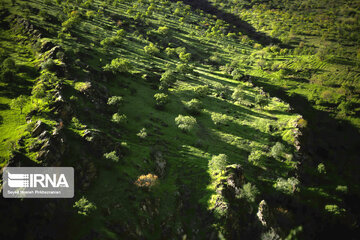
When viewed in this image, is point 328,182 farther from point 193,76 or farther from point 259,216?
point 193,76

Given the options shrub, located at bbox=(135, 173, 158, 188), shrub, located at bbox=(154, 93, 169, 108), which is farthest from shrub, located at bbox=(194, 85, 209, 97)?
shrub, located at bbox=(135, 173, 158, 188)

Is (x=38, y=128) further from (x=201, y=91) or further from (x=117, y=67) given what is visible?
(x=201, y=91)

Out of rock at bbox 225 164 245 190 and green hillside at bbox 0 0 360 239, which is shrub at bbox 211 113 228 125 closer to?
green hillside at bbox 0 0 360 239

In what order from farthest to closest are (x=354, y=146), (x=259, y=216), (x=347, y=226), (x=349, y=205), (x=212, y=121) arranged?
1. (x=354, y=146)
2. (x=212, y=121)
3. (x=349, y=205)
4. (x=347, y=226)
5. (x=259, y=216)

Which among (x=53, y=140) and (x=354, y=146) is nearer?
(x=53, y=140)

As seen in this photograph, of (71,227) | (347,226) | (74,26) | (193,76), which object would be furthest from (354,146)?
(74,26)

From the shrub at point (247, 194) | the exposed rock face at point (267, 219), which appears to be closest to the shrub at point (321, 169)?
the exposed rock face at point (267, 219)

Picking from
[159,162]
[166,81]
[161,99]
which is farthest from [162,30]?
[159,162]
